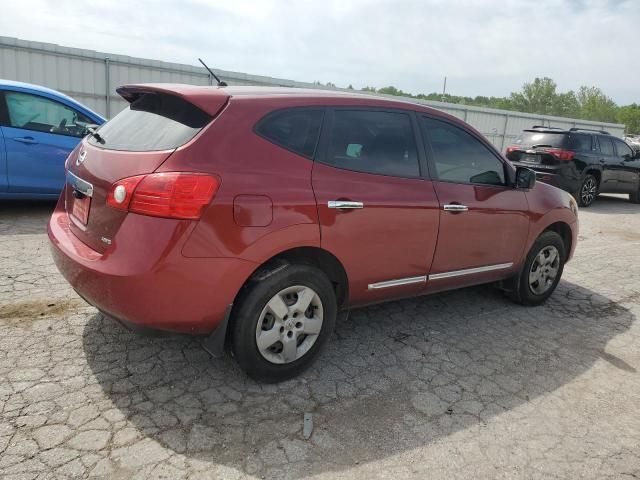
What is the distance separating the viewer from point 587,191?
39.5ft

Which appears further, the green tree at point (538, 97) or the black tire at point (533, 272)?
the green tree at point (538, 97)

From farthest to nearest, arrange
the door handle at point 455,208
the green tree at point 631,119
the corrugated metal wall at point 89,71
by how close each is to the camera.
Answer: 1. the green tree at point 631,119
2. the corrugated metal wall at point 89,71
3. the door handle at point 455,208

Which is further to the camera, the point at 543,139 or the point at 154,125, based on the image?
the point at 543,139

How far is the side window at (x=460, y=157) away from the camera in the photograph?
Answer: 147 inches

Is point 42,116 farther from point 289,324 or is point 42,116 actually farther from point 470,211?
point 470,211

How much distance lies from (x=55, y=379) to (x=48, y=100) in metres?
4.71

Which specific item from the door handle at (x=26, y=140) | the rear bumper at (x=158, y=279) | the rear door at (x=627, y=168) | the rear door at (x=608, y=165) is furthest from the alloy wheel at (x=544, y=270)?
the rear door at (x=627, y=168)

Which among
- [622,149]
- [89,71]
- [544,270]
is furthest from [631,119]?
[544,270]

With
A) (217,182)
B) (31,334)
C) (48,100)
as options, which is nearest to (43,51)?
(48,100)

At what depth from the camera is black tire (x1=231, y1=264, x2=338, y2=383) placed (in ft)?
9.11

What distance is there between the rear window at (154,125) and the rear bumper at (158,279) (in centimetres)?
48

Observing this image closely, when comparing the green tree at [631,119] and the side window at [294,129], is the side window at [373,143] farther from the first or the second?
the green tree at [631,119]

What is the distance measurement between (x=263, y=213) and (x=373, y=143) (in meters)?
1.03

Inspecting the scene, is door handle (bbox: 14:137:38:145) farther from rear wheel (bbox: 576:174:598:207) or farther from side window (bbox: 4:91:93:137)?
rear wheel (bbox: 576:174:598:207)
